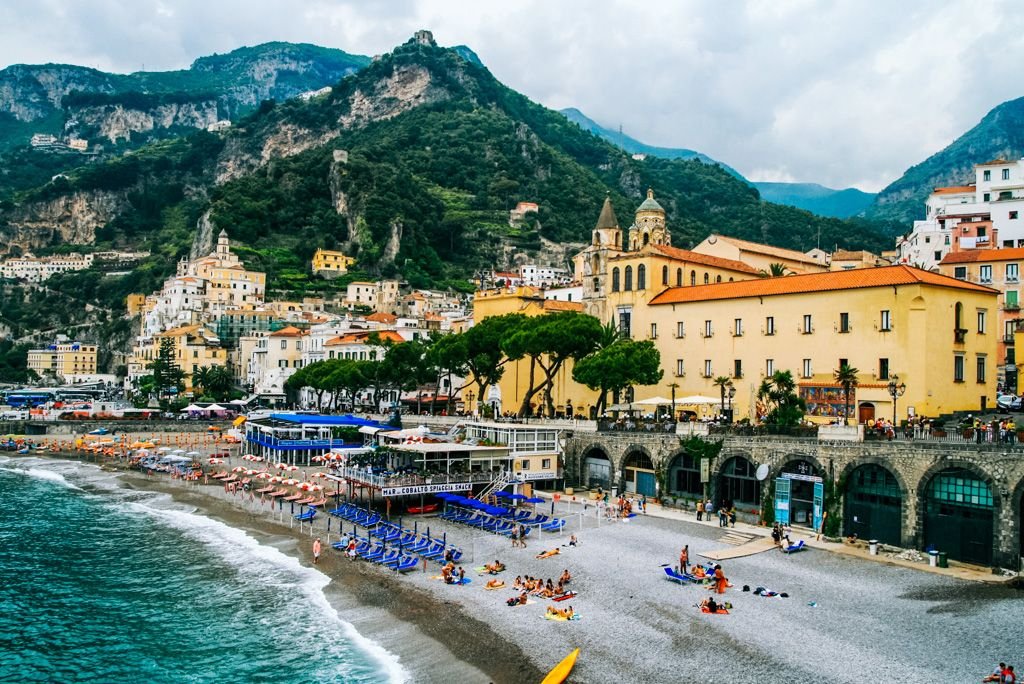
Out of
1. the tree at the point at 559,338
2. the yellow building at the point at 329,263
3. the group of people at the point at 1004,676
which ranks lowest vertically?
the group of people at the point at 1004,676

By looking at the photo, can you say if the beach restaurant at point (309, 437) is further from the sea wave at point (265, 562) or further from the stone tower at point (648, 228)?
the stone tower at point (648, 228)

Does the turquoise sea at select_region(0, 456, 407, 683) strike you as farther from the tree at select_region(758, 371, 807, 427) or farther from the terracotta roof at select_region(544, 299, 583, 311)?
the terracotta roof at select_region(544, 299, 583, 311)

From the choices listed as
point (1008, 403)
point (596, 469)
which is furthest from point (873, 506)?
point (596, 469)

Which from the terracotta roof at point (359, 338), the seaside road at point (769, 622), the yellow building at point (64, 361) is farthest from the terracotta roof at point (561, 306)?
the yellow building at point (64, 361)

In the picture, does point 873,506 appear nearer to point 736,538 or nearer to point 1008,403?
point 736,538

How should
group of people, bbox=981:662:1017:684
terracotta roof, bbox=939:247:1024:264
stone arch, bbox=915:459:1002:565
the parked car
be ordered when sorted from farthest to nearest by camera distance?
terracotta roof, bbox=939:247:1024:264, the parked car, stone arch, bbox=915:459:1002:565, group of people, bbox=981:662:1017:684

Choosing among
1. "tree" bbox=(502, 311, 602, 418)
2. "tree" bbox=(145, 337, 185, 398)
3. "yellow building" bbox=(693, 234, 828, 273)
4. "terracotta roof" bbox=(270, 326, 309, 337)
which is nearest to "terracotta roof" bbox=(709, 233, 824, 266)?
"yellow building" bbox=(693, 234, 828, 273)

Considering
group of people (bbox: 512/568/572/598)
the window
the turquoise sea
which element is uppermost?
the window
